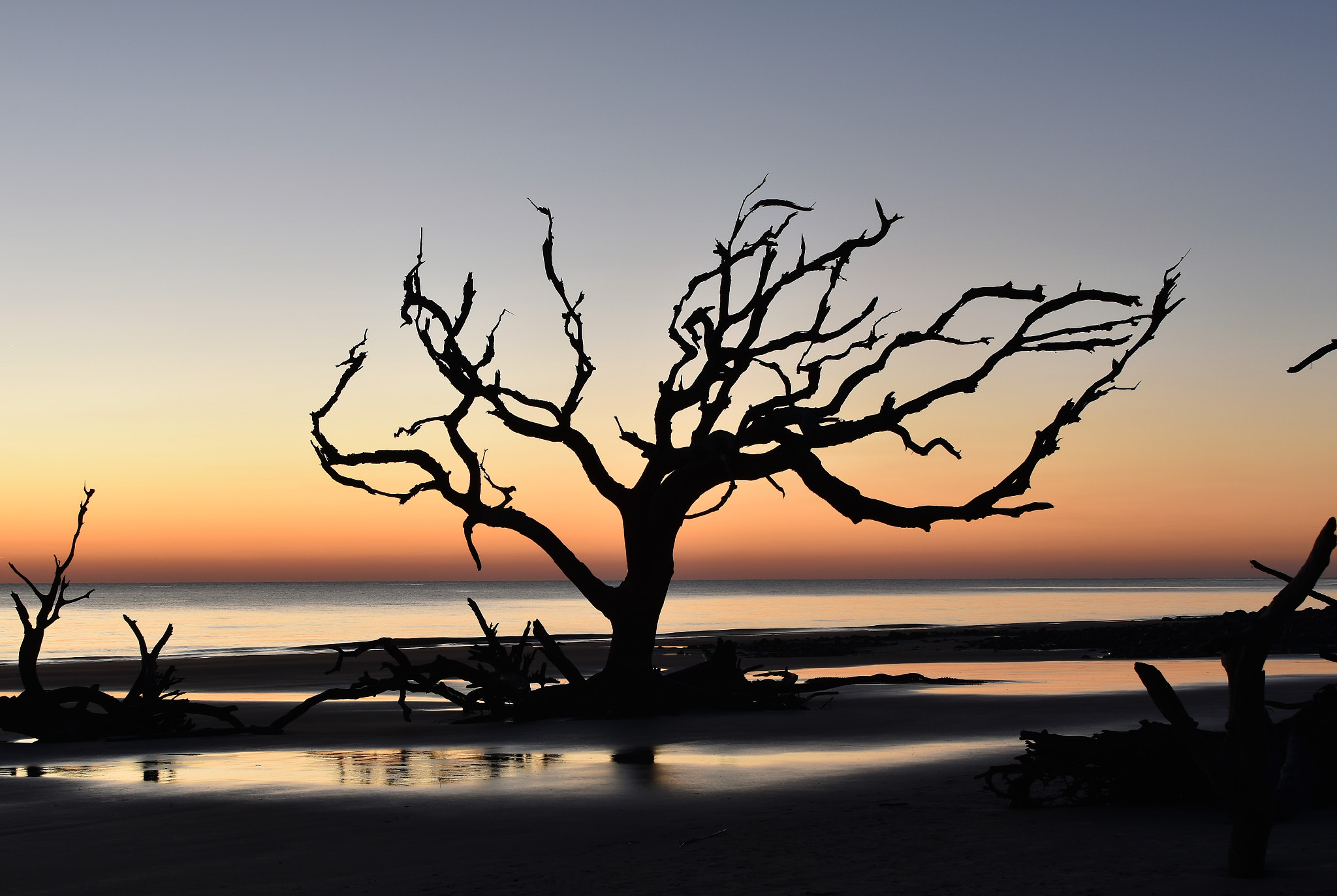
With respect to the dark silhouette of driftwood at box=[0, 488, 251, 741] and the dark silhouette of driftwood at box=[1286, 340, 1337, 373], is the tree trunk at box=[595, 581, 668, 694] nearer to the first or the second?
the dark silhouette of driftwood at box=[0, 488, 251, 741]

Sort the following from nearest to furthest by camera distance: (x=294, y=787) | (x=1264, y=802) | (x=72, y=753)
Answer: (x=1264, y=802) < (x=294, y=787) < (x=72, y=753)

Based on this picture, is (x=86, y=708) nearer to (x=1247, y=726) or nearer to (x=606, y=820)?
(x=606, y=820)

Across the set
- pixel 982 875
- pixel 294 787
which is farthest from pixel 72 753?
pixel 982 875

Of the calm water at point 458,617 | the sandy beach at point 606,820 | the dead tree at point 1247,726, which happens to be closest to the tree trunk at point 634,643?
the sandy beach at point 606,820

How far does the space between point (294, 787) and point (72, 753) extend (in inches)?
179

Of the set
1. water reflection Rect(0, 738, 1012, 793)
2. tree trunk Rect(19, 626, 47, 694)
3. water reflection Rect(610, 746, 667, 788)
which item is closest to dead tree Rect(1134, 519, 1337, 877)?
water reflection Rect(0, 738, 1012, 793)

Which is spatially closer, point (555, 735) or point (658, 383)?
point (555, 735)

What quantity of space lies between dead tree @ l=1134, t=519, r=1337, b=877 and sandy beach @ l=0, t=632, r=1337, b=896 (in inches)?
8.5

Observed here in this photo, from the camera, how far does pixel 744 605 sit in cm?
9525

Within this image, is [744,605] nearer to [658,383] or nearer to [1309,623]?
[1309,623]

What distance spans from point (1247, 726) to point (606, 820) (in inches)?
157

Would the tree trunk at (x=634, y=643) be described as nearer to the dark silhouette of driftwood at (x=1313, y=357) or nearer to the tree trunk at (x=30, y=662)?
the tree trunk at (x=30, y=662)

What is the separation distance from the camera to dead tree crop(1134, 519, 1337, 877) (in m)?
5.12

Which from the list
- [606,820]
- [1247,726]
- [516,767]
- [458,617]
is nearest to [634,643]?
[516,767]
